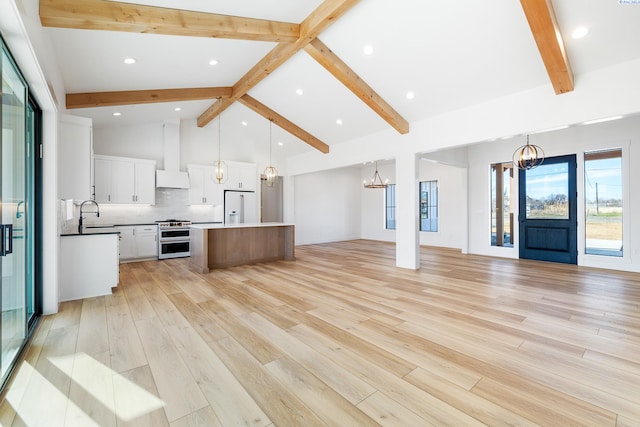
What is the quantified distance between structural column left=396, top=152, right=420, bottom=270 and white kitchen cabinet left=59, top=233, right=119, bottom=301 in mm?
4925

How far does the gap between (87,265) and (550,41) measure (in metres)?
6.34

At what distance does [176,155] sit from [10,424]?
260 inches

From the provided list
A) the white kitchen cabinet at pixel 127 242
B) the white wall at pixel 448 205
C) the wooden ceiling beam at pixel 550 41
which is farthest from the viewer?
the white wall at pixel 448 205

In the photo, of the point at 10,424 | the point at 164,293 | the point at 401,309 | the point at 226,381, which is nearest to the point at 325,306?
the point at 401,309

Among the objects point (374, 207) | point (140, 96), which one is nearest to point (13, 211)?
point (140, 96)

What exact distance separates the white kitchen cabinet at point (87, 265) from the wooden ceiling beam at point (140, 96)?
233cm

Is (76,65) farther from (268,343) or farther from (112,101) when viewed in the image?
(268,343)

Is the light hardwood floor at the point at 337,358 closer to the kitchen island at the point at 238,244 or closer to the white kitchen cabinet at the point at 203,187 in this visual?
the kitchen island at the point at 238,244

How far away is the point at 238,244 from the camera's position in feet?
20.0

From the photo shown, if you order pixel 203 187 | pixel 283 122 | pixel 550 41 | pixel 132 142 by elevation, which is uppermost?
pixel 283 122

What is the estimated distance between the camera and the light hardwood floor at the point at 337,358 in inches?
67.2

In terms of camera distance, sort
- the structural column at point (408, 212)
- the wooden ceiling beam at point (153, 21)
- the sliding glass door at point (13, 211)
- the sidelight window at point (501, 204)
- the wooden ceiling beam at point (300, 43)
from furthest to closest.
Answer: the sidelight window at point (501, 204) → the structural column at point (408, 212) → the wooden ceiling beam at point (300, 43) → the wooden ceiling beam at point (153, 21) → the sliding glass door at point (13, 211)

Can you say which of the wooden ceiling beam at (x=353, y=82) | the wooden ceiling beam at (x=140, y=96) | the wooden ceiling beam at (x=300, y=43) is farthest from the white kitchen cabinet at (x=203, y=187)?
the wooden ceiling beam at (x=353, y=82)

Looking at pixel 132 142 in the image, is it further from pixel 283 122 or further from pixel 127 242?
pixel 283 122
